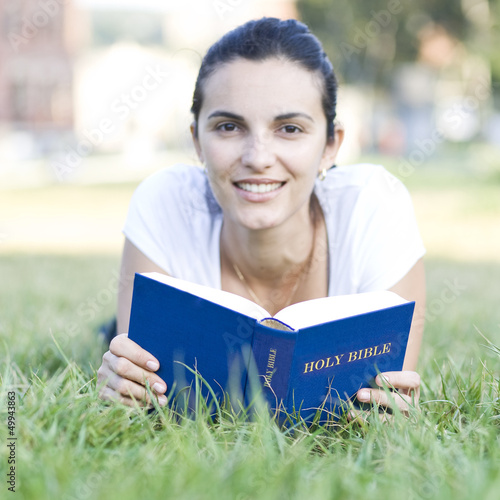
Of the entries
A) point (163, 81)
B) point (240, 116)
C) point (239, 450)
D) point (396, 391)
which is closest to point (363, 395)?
point (396, 391)

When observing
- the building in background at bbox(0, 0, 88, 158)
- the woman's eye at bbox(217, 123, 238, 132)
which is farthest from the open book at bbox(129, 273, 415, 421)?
the building in background at bbox(0, 0, 88, 158)

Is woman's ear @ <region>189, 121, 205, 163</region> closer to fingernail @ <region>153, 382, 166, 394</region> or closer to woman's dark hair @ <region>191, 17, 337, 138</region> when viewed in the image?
woman's dark hair @ <region>191, 17, 337, 138</region>

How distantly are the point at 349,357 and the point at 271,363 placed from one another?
234 millimetres

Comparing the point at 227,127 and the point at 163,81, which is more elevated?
the point at 163,81

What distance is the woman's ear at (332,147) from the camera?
243cm

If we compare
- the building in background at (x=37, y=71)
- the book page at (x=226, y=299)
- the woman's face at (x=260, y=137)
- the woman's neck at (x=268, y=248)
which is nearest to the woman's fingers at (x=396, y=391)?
the book page at (x=226, y=299)

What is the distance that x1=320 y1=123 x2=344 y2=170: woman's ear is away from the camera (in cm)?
243

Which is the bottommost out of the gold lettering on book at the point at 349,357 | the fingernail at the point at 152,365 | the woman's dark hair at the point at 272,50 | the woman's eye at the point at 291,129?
the fingernail at the point at 152,365

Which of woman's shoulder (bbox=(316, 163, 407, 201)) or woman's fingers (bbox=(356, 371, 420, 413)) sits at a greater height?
woman's shoulder (bbox=(316, 163, 407, 201))

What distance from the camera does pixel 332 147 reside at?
2.46 metres

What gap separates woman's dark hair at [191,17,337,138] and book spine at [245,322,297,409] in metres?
1.00

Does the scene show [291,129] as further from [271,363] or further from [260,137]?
[271,363]

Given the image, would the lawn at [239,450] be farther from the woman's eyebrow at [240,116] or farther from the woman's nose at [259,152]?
the woman's eyebrow at [240,116]

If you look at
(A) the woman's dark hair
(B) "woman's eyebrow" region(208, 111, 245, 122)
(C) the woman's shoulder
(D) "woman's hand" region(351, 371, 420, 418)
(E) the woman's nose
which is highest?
(A) the woman's dark hair
